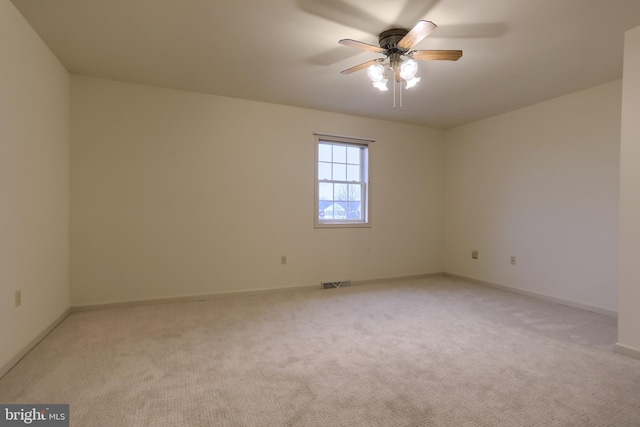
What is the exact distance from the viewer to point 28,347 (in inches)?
Result: 92.5

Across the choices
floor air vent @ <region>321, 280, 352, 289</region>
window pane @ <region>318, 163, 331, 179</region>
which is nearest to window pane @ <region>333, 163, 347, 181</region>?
window pane @ <region>318, 163, 331, 179</region>

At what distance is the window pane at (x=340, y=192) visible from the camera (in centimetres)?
463

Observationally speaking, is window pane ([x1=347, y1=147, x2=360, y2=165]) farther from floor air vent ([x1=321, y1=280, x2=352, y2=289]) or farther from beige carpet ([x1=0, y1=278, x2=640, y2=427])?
beige carpet ([x1=0, y1=278, x2=640, y2=427])

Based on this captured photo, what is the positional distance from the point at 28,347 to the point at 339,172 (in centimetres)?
379

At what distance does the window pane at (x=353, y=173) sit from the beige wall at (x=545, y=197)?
174 centimetres

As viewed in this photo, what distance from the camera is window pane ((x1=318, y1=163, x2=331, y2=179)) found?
177 inches

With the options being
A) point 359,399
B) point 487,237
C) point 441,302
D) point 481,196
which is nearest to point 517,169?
point 481,196

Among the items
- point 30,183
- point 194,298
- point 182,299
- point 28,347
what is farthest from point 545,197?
point 28,347

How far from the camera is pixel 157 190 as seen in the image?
11.8ft

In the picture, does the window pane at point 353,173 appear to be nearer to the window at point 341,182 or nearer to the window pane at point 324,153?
the window at point 341,182

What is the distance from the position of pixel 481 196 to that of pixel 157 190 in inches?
179

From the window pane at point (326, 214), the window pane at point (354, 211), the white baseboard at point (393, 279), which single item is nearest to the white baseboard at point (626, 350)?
the white baseboard at point (393, 279)

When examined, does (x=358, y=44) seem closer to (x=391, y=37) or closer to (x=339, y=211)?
(x=391, y=37)

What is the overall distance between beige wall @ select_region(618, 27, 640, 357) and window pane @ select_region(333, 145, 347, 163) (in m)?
3.05
